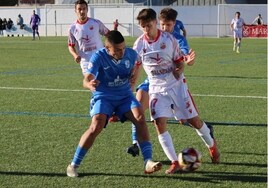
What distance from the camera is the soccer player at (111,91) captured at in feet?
20.7

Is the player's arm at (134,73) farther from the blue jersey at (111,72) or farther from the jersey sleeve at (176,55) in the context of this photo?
the jersey sleeve at (176,55)

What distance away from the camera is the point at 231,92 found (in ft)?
44.2

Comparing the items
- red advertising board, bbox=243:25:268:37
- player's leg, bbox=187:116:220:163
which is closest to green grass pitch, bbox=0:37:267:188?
player's leg, bbox=187:116:220:163

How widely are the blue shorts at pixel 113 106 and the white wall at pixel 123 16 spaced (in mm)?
42406

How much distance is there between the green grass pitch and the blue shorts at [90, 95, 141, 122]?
0.64m

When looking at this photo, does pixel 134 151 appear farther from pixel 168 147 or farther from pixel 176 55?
pixel 176 55

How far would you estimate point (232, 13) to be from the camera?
48.4 meters

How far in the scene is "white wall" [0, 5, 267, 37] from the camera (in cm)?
4884

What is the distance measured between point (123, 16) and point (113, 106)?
147 ft

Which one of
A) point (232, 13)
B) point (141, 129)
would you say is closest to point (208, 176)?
point (141, 129)

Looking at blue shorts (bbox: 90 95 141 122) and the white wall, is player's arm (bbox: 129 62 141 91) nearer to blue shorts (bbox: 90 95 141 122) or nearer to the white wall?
blue shorts (bbox: 90 95 141 122)

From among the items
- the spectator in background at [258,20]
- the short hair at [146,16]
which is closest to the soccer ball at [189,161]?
the short hair at [146,16]

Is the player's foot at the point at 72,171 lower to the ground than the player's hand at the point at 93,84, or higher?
lower

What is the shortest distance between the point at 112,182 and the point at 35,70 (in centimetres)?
1390
